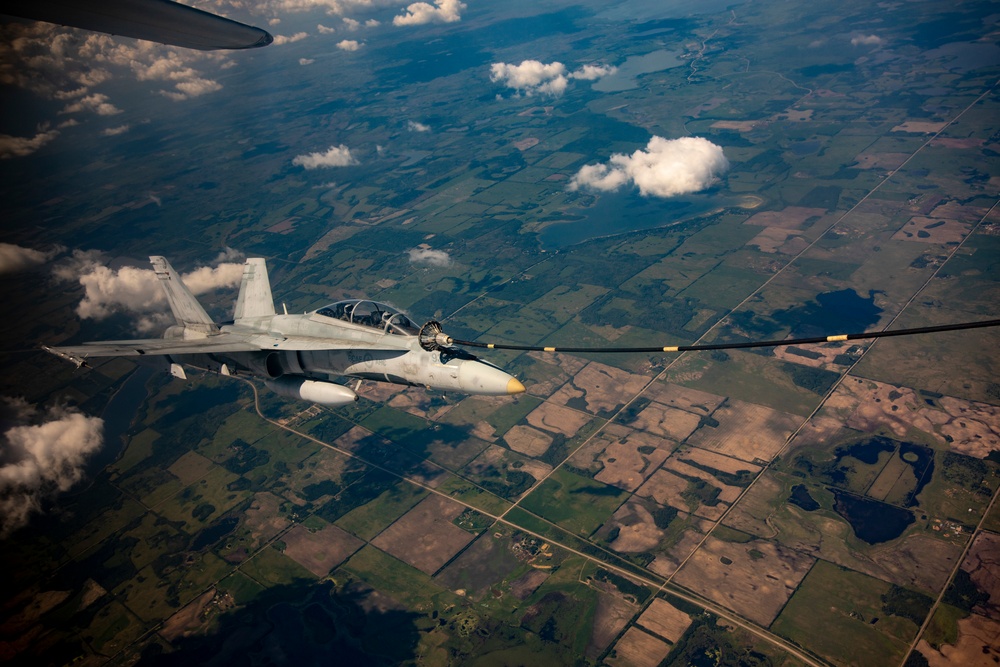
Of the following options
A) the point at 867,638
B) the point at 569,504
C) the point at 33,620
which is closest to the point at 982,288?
the point at 867,638

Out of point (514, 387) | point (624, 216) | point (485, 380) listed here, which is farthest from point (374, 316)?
point (624, 216)

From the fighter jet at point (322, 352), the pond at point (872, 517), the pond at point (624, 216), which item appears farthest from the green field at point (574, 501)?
the pond at point (624, 216)

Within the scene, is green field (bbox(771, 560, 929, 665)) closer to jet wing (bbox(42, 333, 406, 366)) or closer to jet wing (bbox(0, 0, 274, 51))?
jet wing (bbox(42, 333, 406, 366))

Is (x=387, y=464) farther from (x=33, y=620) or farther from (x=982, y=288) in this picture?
(x=982, y=288)

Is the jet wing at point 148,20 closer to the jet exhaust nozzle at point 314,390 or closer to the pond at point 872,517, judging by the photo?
the jet exhaust nozzle at point 314,390

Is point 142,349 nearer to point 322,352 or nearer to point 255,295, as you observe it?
point 255,295

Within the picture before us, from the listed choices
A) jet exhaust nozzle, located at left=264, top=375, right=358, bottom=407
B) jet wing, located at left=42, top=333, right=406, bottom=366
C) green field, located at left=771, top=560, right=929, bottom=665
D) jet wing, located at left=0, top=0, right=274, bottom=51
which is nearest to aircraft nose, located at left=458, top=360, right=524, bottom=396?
jet wing, located at left=42, top=333, right=406, bottom=366
